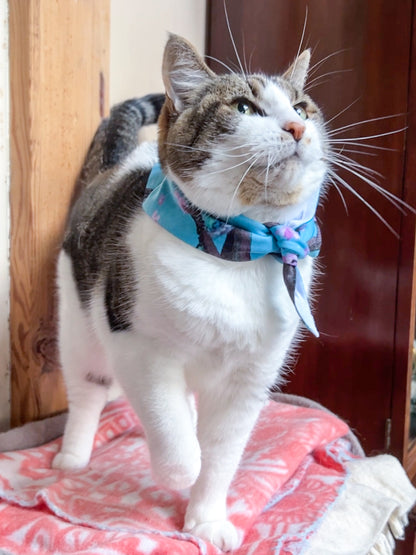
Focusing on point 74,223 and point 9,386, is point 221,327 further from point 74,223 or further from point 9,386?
point 9,386

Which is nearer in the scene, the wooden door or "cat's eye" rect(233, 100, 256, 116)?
"cat's eye" rect(233, 100, 256, 116)

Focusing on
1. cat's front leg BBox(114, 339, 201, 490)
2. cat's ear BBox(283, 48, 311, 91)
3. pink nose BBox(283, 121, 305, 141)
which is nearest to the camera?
pink nose BBox(283, 121, 305, 141)

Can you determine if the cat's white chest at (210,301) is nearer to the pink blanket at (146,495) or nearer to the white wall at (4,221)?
the pink blanket at (146,495)

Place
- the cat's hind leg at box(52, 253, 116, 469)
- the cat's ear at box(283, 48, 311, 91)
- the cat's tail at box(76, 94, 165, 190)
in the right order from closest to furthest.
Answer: the cat's ear at box(283, 48, 311, 91)
the cat's hind leg at box(52, 253, 116, 469)
the cat's tail at box(76, 94, 165, 190)

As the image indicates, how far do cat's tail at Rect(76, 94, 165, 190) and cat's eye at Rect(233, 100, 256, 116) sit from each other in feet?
1.79

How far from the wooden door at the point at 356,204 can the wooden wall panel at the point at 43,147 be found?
0.48 meters

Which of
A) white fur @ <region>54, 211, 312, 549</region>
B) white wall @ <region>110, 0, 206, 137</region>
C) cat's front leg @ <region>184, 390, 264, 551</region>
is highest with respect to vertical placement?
white wall @ <region>110, 0, 206, 137</region>

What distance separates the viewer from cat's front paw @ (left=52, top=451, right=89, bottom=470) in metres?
1.11

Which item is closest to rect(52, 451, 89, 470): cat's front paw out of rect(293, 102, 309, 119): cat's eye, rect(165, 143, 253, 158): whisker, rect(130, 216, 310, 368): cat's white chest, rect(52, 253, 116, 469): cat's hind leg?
rect(52, 253, 116, 469): cat's hind leg

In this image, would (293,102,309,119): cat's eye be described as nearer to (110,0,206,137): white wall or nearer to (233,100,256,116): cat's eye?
(233,100,256,116): cat's eye

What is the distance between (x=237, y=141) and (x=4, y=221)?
660 millimetres

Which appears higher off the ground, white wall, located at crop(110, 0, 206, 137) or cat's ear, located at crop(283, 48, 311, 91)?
white wall, located at crop(110, 0, 206, 137)

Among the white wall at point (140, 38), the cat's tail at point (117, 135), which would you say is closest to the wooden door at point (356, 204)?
the white wall at point (140, 38)

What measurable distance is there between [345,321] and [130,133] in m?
0.71
